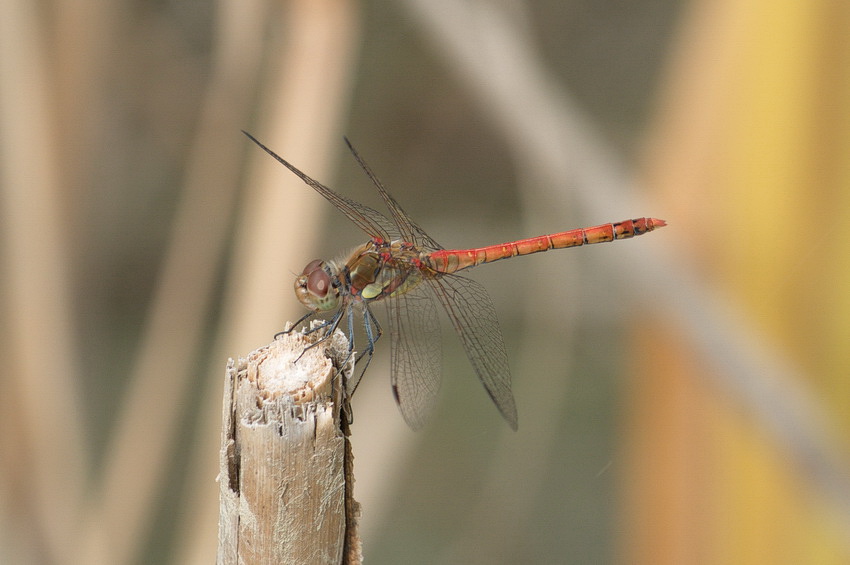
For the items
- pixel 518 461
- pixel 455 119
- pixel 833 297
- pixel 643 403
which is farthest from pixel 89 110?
pixel 833 297

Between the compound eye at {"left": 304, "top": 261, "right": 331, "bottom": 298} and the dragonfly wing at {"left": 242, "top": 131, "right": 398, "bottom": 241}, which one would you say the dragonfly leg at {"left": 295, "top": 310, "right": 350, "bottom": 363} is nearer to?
the compound eye at {"left": 304, "top": 261, "right": 331, "bottom": 298}

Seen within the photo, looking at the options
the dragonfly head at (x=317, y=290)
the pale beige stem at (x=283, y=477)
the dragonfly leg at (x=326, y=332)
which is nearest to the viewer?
the pale beige stem at (x=283, y=477)

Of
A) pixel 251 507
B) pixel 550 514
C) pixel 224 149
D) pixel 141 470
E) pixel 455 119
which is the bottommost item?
pixel 251 507

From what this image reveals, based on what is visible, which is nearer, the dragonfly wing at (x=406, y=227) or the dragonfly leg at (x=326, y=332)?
the dragonfly leg at (x=326, y=332)

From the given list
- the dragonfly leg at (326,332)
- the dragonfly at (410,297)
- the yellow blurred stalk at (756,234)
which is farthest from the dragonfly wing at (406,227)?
the yellow blurred stalk at (756,234)

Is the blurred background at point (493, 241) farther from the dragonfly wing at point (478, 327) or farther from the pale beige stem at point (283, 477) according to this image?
the pale beige stem at point (283, 477)

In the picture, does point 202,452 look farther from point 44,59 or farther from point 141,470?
point 44,59

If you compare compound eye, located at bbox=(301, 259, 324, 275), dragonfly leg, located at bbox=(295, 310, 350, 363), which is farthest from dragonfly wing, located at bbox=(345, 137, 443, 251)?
dragonfly leg, located at bbox=(295, 310, 350, 363)
